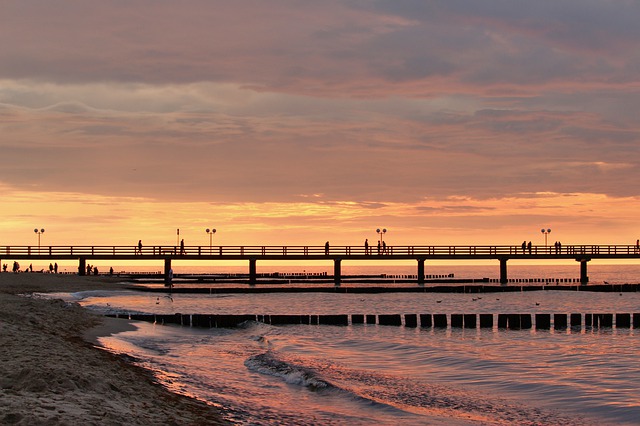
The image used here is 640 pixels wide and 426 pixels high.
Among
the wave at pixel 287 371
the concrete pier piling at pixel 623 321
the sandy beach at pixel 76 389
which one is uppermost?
the sandy beach at pixel 76 389

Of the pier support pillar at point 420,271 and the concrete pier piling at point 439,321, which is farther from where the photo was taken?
the pier support pillar at point 420,271

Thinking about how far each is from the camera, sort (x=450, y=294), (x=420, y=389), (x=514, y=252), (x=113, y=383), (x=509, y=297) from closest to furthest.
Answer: (x=113, y=383)
(x=420, y=389)
(x=509, y=297)
(x=450, y=294)
(x=514, y=252)

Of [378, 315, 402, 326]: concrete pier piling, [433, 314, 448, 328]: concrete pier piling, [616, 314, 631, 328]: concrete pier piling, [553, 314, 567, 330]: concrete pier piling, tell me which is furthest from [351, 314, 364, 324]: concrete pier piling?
[616, 314, 631, 328]: concrete pier piling

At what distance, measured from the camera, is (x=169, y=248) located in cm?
7881

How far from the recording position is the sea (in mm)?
15812

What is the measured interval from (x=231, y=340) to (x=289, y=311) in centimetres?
1916

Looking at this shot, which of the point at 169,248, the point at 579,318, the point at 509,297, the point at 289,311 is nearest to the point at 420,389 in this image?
the point at 579,318

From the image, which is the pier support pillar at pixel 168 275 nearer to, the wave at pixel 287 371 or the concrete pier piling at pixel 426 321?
the concrete pier piling at pixel 426 321

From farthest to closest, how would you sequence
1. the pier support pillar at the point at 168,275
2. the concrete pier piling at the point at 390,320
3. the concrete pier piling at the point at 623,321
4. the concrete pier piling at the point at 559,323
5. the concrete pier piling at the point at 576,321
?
1. the pier support pillar at the point at 168,275
2. the concrete pier piling at the point at 390,320
3. the concrete pier piling at the point at 623,321
4. the concrete pier piling at the point at 576,321
5. the concrete pier piling at the point at 559,323

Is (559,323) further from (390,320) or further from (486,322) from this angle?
(390,320)

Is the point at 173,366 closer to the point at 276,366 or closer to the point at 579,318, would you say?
the point at 276,366

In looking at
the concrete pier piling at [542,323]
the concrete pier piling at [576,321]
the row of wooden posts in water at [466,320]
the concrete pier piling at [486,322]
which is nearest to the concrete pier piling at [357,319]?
the row of wooden posts in water at [466,320]

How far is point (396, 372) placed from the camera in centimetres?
2220

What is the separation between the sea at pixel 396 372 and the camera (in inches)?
623
